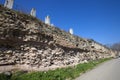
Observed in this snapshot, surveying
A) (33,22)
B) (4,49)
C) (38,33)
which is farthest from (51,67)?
(4,49)

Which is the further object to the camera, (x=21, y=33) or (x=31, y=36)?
(x=31, y=36)

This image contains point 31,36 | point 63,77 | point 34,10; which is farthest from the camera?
point 34,10

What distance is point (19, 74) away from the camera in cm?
990

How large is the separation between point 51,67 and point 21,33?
4.62m

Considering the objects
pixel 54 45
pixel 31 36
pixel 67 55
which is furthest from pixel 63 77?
pixel 67 55

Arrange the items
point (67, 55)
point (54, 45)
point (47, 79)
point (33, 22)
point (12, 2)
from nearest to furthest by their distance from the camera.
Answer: point (47, 79), point (33, 22), point (12, 2), point (54, 45), point (67, 55)

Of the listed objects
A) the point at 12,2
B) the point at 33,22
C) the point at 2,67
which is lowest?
the point at 2,67

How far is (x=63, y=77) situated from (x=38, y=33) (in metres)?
4.28

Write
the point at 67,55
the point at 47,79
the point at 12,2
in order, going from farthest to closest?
the point at 67,55 → the point at 12,2 → the point at 47,79

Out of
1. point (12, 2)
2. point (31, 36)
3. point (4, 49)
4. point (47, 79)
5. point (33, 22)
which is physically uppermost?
point (12, 2)

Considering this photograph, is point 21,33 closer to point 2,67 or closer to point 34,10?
point 2,67

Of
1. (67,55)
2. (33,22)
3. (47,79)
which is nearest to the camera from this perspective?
(47,79)

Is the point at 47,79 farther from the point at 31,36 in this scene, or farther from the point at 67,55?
the point at 67,55

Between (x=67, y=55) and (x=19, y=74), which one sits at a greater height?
(x=67, y=55)
